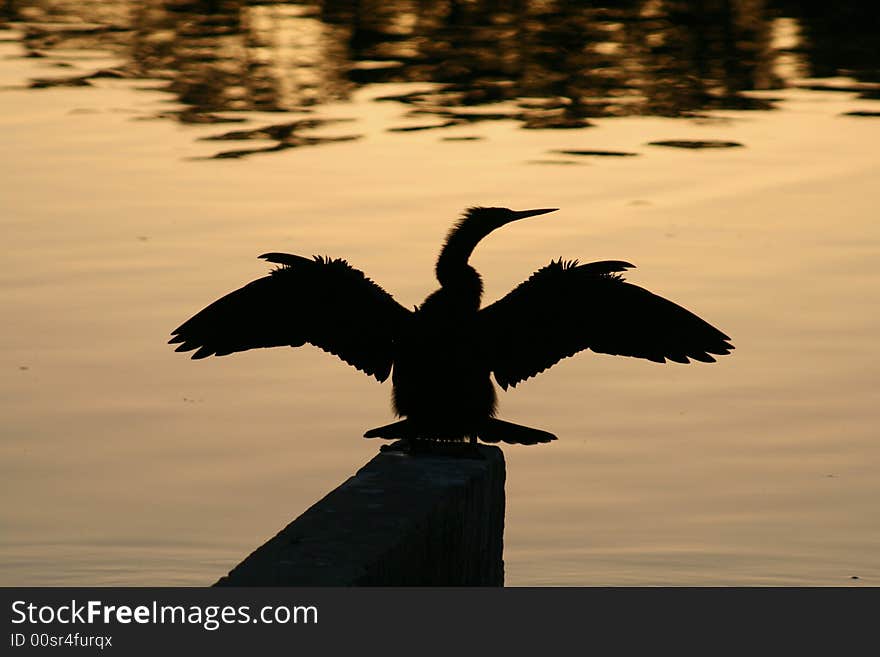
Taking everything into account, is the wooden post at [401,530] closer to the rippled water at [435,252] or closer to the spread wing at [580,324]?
the spread wing at [580,324]

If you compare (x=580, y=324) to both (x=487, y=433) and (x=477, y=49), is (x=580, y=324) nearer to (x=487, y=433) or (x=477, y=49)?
(x=487, y=433)

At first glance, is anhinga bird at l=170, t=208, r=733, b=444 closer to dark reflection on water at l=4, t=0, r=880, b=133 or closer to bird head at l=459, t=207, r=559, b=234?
bird head at l=459, t=207, r=559, b=234

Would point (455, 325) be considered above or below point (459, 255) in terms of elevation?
below

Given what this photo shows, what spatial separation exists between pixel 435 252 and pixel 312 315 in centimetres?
492

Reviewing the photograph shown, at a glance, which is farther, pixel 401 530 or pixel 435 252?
pixel 435 252

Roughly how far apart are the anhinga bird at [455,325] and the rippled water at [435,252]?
4.01 ft

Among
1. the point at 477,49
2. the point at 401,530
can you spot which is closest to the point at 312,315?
the point at 401,530

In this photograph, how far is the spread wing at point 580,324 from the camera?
6883mm

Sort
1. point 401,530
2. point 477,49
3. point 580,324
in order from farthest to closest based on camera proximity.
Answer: point 477,49 < point 580,324 < point 401,530

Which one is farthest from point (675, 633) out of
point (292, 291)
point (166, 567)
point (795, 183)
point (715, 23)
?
point (715, 23)

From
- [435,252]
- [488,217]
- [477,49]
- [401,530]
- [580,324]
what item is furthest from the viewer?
[477,49]

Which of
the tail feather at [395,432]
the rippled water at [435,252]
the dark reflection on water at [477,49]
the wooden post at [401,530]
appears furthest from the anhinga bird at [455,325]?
the dark reflection on water at [477,49]

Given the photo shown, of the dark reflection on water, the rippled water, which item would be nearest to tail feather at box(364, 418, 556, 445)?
the rippled water

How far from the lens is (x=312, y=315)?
7105mm
